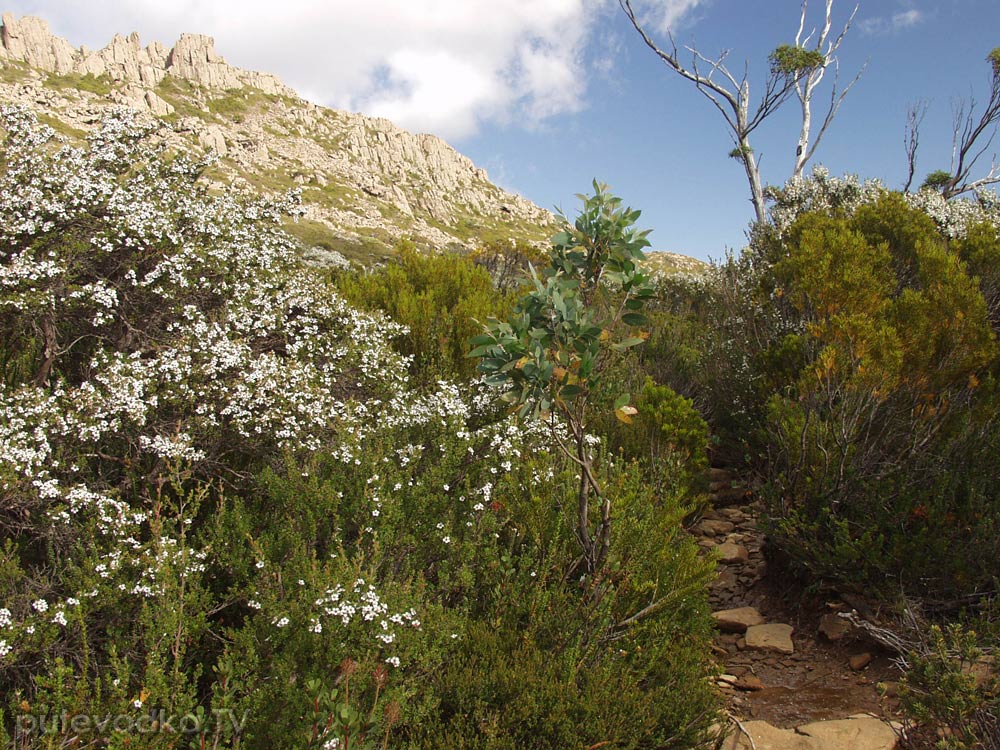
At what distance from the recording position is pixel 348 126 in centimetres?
10156

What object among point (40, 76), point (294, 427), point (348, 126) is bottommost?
point (294, 427)

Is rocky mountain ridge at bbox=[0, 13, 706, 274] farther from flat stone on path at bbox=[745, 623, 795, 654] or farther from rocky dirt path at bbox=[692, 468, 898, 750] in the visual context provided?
flat stone on path at bbox=[745, 623, 795, 654]

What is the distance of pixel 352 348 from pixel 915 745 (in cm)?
402

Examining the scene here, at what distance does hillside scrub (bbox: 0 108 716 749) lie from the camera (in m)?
2.20

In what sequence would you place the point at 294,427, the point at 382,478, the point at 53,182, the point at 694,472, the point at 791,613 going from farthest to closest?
the point at 694,472 < the point at 53,182 < the point at 791,613 < the point at 294,427 < the point at 382,478

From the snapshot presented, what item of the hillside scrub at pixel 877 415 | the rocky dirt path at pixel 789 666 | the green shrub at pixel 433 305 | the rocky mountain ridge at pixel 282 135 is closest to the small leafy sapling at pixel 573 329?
the rocky dirt path at pixel 789 666

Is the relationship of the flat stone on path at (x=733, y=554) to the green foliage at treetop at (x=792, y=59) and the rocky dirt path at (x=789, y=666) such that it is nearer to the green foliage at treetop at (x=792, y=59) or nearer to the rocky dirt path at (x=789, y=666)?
the rocky dirt path at (x=789, y=666)

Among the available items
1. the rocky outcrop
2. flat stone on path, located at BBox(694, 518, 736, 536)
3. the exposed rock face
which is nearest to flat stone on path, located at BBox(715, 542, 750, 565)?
flat stone on path, located at BBox(694, 518, 736, 536)

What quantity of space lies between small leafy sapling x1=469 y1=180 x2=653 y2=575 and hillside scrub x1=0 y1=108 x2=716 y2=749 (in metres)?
0.61

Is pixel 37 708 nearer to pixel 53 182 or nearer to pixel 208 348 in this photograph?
pixel 208 348

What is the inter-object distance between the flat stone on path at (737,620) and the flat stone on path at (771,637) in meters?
0.05

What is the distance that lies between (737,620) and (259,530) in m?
3.01

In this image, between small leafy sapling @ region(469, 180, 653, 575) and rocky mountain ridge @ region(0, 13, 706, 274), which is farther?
rocky mountain ridge @ region(0, 13, 706, 274)

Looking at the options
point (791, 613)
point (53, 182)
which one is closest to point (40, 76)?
point (53, 182)
